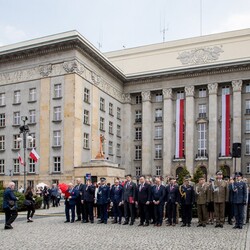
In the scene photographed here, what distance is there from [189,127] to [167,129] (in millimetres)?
2908

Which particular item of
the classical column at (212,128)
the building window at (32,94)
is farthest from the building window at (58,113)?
the classical column at (212,128)

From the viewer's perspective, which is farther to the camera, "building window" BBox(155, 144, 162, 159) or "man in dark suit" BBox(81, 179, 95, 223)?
"building window" BBox(155, 144, 162, 159)

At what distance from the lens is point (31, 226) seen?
17.7 m

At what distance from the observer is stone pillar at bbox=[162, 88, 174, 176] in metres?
53.8

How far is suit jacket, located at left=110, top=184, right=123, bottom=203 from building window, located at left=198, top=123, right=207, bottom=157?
113 ft

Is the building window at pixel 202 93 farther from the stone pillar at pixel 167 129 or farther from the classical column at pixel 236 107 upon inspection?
the classical column at pixel 236 107

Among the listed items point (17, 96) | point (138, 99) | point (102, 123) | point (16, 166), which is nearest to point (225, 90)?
point (138, 99)

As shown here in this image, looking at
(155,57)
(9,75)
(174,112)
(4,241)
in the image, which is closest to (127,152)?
(174,112)

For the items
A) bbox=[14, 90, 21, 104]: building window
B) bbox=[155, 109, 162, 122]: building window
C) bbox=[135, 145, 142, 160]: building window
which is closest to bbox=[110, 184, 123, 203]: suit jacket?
bbox=[14, 90, 21, 104]: building window

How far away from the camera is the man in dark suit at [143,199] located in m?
18.3

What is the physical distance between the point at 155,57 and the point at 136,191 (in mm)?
42769

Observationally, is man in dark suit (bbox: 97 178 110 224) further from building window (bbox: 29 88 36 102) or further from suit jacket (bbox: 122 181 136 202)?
building window (bbox: 29 88 36 102)

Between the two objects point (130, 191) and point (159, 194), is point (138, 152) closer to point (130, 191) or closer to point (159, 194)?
point (130, 191)

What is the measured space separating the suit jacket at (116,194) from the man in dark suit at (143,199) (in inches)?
42.9
